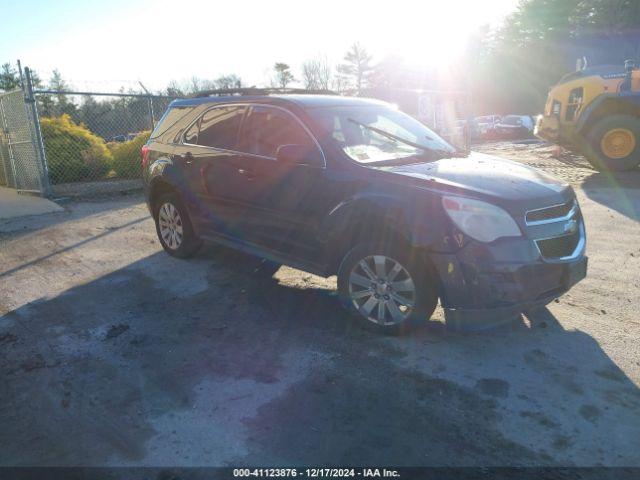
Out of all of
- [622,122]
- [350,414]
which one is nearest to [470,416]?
[350,414]

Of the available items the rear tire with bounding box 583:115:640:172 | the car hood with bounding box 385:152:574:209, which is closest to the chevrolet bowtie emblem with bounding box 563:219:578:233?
the car hood with bounding box 385:152:574:209

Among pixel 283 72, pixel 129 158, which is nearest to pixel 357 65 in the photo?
pixel 283 72

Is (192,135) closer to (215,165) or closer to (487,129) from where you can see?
(215,165)

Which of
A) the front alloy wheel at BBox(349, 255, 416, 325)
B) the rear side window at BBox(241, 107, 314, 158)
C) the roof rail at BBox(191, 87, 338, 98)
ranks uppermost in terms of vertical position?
the roof rail at BBox(191, 87, 338, 98)

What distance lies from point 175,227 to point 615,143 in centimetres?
944

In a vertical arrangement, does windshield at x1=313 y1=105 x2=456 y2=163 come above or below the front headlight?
above

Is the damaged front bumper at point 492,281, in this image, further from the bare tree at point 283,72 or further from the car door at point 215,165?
the bare tree at point 283,72

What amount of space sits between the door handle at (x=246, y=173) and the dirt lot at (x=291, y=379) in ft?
3.65

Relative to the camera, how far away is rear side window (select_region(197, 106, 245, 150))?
16.4 ft

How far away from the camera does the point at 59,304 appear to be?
4.75m

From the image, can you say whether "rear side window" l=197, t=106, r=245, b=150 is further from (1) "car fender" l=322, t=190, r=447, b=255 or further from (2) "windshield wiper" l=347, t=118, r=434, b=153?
(1) "car fender" l=322, t=190, r=447, b=255

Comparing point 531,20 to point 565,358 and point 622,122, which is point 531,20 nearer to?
point 622,122

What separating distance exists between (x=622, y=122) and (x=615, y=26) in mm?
38052

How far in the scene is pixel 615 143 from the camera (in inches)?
420
